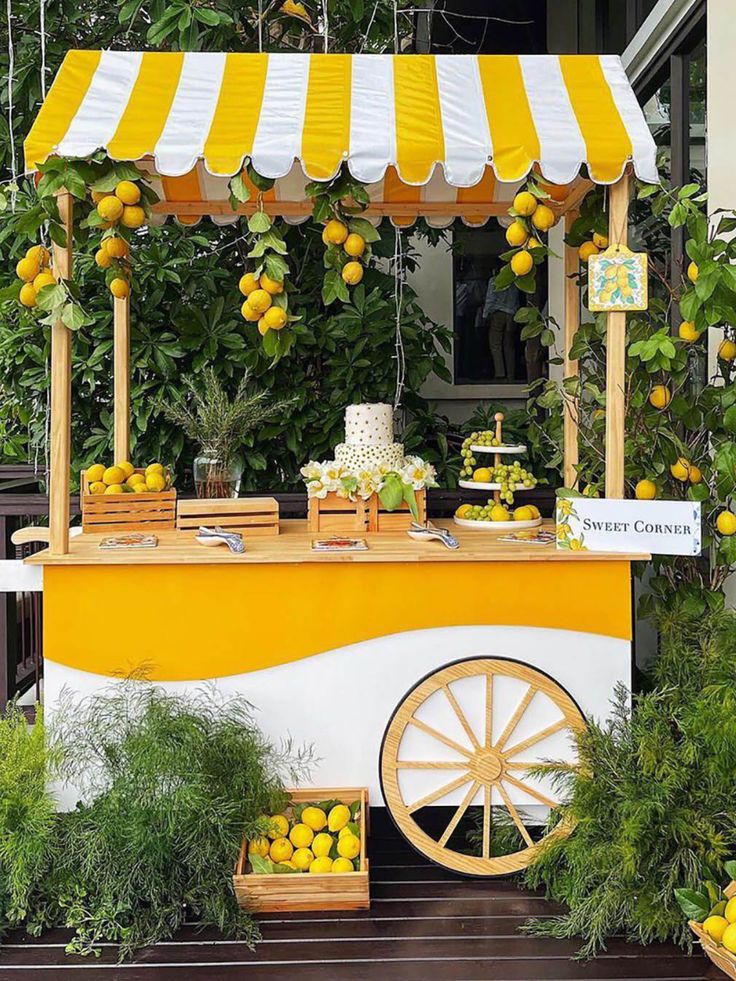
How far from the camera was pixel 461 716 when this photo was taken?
2939 millimetres

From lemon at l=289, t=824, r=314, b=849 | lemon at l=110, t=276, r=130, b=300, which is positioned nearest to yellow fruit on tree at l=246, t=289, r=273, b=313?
lemon at l=110, t=276, r=130, b=300

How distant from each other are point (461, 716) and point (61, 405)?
142cm

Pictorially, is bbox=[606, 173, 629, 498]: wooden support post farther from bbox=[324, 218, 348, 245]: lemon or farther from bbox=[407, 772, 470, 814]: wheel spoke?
bbox=[407, 772, 470, 814]: wheel spoke

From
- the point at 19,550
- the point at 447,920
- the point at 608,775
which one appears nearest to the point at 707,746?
the point at 608,775

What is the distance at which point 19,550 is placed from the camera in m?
4.35

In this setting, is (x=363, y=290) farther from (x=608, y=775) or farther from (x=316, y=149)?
(x=608, y=775)

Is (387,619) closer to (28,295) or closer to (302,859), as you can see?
(302,859)

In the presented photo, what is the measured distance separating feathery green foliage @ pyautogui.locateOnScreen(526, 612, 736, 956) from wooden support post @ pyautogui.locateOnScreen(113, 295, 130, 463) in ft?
6.80

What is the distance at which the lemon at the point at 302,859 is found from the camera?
2.78 m

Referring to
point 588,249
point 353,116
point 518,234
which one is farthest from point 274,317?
point 588,249

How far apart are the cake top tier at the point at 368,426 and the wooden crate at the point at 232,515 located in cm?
36

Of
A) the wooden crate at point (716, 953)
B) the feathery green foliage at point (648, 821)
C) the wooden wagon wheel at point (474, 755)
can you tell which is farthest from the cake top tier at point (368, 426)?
the wooden crate at point (716, 953)

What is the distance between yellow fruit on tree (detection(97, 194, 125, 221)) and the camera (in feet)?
9.36

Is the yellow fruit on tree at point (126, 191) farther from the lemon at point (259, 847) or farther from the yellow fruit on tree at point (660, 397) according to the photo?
the lemon at point (259, 847)
